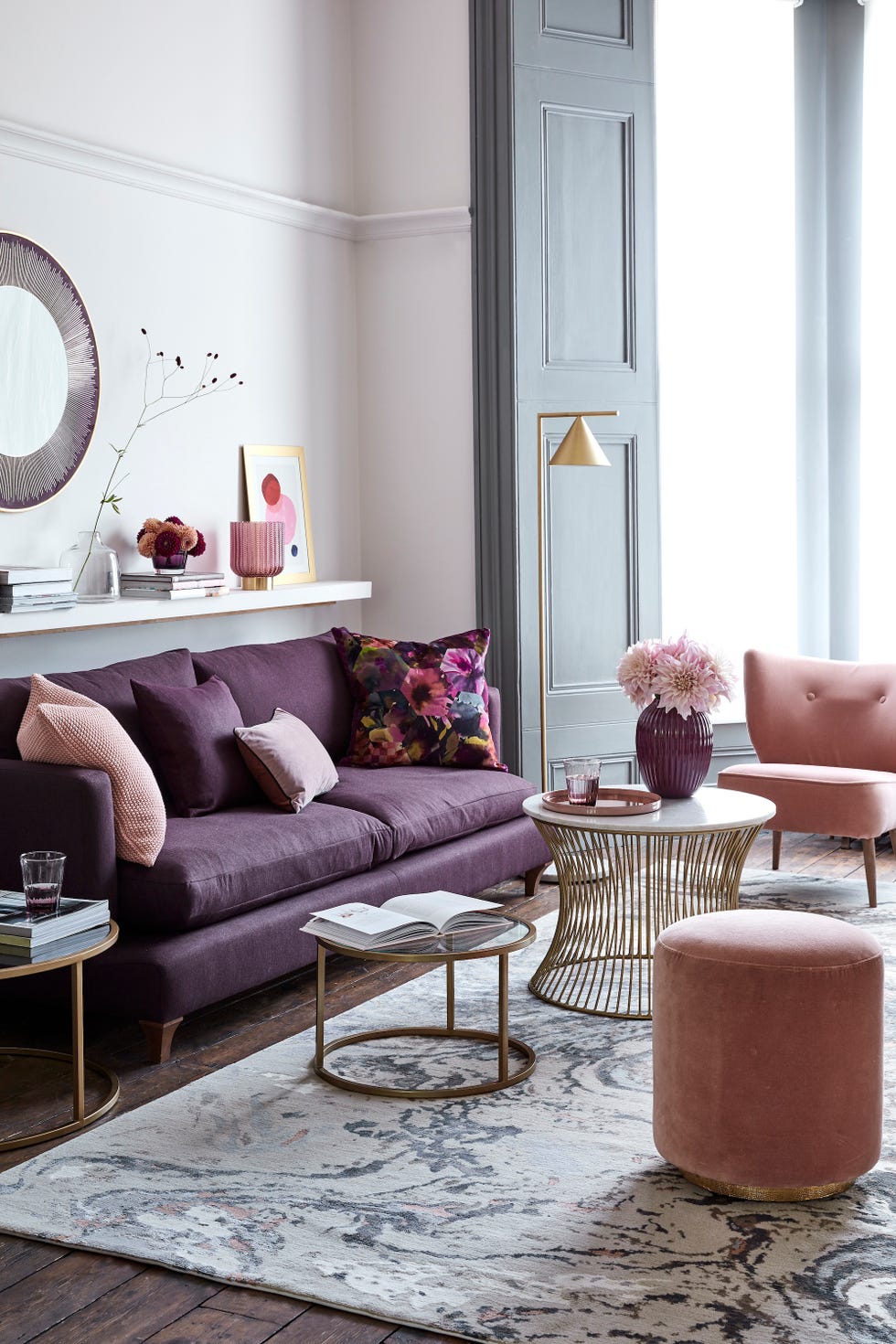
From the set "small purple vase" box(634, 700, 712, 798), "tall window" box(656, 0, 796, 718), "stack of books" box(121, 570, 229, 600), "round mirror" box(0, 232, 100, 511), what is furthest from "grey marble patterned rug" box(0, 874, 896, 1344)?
"tall window" box(656, 0, 796, 718)

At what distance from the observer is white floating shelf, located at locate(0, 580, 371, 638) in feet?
13.8

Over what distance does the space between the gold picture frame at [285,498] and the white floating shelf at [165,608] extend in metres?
0.11

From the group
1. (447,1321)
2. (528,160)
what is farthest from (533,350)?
(447,1321)

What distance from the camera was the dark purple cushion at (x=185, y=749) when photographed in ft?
13.6

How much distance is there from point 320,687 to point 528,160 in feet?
7.43

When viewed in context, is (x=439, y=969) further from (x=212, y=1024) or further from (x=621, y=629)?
(x=621, y=629)

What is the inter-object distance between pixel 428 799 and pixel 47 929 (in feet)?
5.60

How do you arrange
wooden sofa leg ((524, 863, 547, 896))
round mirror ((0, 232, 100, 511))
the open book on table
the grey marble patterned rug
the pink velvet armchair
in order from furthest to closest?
wooden sofa leg ((524, 863, 547, 896))
the pink velvet armchair
round mirror ((0, 232, 100, 511))
the open book on table
the grey marble patterned rug

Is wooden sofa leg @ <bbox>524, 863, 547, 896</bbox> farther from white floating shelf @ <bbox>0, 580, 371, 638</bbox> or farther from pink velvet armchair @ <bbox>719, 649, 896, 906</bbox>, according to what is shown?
white floating shelf @ <bbox>0, 580, 371, 638</bbox>

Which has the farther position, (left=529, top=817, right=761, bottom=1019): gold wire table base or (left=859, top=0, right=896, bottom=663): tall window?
(left=859, top=0, right=896, bottom=663): tall window

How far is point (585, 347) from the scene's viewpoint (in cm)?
584

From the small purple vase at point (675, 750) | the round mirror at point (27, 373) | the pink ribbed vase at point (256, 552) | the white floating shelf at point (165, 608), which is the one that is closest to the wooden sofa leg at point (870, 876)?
the small purple vase at point (675, 750)

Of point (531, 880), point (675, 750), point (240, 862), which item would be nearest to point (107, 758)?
point (240, 862)

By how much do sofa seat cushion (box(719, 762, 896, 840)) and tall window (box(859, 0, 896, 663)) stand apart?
4.15 ft
